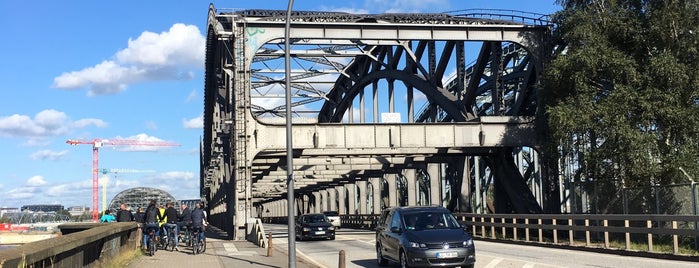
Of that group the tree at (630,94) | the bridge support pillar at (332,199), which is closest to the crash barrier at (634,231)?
the tree at (630,94)

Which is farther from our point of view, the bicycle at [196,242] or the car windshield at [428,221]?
the bicycle at [196,242]

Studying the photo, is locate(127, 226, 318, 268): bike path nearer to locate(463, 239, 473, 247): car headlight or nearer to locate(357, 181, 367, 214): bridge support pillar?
locate(463, 239, 473, 247): car headlight

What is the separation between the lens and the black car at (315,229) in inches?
1358

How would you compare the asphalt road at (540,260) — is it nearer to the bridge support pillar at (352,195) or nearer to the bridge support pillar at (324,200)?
the bridge support pillar at (352,195)

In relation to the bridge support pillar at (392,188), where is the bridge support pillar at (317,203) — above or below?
below

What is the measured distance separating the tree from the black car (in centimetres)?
1168

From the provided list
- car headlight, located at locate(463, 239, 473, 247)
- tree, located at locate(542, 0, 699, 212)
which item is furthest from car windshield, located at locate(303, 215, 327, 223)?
car headlight, located at locate(463, 239, 473, 247)

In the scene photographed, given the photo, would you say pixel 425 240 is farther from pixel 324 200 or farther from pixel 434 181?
pixel 324 200

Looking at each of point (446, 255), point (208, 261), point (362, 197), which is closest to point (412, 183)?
point (362, 197)

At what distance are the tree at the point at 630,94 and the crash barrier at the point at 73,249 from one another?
18674mm

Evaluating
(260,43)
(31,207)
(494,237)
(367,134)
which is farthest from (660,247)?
(31,207)

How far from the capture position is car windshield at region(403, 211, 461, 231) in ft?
52.2

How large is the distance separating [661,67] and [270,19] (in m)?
19.2

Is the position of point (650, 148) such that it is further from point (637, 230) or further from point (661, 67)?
point (637, 230)
